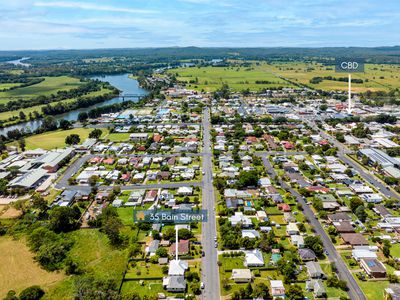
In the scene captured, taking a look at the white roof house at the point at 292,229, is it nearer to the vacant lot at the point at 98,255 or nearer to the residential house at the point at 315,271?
the residential house at the point at 315,271

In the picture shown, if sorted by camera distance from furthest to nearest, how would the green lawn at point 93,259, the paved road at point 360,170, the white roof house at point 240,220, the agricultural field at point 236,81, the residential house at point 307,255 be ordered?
the agricultural field at point 236,81 < the paved road at point 360,170 < the white roof house at point 240,220 < the residential house at point 307,255 < the green lawn at point 93,259

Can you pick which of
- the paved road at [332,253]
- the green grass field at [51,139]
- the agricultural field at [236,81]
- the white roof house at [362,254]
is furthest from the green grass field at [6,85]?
the white roof house at [362,254]

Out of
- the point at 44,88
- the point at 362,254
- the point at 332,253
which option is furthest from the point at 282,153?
the point at 44,88

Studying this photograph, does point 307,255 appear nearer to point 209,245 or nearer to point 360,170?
point 209,245

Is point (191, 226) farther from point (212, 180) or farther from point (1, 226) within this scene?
point (1, 226)

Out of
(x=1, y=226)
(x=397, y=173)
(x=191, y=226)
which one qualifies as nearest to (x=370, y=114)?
(x=397, y=173)
